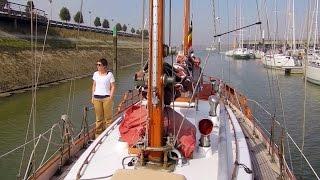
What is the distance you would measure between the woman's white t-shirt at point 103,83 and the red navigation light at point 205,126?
3.67 m

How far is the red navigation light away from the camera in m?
6.59

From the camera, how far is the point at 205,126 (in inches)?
262

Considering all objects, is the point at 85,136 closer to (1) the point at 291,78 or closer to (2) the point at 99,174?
(2) the point at 99,174

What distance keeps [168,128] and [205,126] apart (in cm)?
69

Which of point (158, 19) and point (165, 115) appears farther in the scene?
point (165, 115)

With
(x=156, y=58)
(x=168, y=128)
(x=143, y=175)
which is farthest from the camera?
(x=168, y=128)

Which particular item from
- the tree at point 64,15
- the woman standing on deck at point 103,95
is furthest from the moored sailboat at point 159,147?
the tree at point 64,15

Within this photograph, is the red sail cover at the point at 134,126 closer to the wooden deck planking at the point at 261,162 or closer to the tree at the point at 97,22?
the wooden deck planking at the point at 261,162

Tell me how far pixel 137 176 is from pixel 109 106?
5.08 m

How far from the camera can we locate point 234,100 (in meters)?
14.4

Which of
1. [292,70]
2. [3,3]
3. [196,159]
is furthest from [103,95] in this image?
[292,70]

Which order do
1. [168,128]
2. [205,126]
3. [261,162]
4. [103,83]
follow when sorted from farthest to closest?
1. [103,83]
2. [261,162]
3. [205,126]
4. [168,128]

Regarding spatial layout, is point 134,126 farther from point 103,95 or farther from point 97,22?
point 97,22

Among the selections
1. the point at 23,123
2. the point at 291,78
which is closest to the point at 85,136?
the point at 23,123
